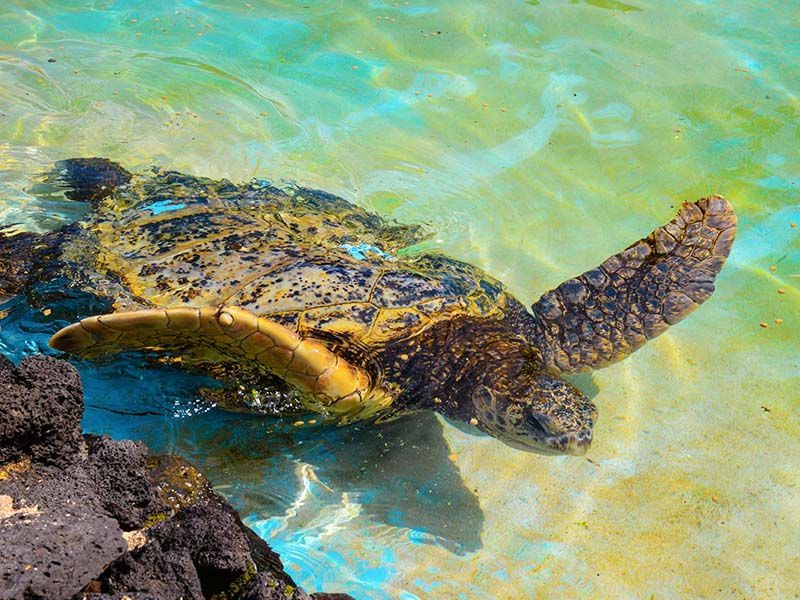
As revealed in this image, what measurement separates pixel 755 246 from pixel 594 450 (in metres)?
1.89

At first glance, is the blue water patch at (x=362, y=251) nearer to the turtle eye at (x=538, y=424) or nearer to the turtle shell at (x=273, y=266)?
the turtle shell at (x=273, y=266)

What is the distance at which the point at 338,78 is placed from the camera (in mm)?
5473

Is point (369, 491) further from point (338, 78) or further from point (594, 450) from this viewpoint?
point (338, 78)

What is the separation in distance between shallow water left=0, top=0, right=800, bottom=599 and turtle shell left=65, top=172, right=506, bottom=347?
1.33 ft

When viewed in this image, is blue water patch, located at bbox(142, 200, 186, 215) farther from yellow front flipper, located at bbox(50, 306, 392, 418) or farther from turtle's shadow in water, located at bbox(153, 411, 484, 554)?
turtle's shadow in water, located at bbox(153, 411, 484, 554)

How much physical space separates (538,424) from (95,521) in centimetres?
166

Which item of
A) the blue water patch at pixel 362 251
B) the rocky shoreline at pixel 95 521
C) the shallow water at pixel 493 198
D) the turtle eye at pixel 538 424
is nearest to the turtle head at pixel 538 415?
the turtle eye at pixel 538 424

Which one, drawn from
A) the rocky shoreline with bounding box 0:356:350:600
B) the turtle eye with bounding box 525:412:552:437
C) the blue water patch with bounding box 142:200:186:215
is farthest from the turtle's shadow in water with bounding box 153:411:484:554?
the blue water patch with bounding box 142:200:186:215

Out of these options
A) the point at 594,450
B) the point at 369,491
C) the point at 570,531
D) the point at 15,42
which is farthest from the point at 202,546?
the point at 15,42

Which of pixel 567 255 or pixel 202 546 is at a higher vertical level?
pixel 202 546

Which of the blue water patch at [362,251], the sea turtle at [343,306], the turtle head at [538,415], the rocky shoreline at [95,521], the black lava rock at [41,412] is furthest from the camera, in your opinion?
the blue water patch at [362,251]

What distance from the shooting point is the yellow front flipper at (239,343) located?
8.39 feet

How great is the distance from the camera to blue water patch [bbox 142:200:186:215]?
11.6 feet

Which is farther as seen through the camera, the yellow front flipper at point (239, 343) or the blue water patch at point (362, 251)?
the blue water patch at point (362, 251)
